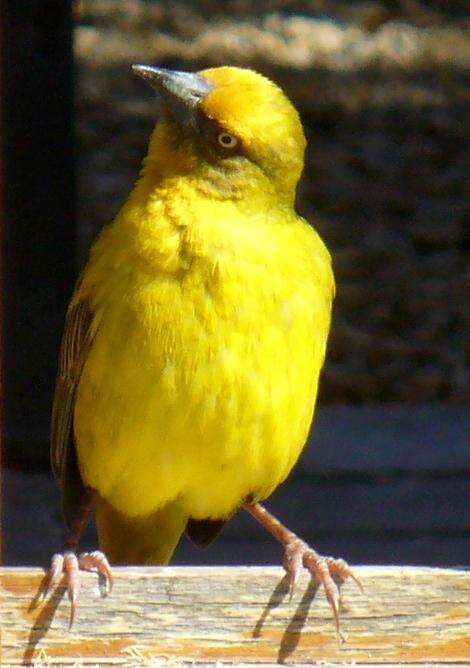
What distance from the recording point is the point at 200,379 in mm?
4359

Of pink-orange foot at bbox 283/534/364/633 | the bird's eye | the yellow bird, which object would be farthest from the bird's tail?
the bird's eye

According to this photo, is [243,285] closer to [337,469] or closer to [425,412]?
[337,469]

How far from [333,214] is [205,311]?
751cm

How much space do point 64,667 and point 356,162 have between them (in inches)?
357

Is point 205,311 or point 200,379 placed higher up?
point 205,311

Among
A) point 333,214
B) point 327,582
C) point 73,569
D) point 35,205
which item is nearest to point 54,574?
point 73,569

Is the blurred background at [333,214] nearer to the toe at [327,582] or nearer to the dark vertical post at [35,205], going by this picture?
the dark vertical post at [35,205]

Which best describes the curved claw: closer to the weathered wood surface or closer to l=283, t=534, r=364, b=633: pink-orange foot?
the weathered wood surface

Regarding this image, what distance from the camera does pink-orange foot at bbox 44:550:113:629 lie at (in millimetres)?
3725

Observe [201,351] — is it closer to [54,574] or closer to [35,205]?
[54,574]

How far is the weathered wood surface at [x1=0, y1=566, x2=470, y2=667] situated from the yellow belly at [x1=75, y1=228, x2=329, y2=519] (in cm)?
68

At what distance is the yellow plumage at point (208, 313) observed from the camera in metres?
→ 4.35

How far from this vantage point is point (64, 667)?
3688 millimetres

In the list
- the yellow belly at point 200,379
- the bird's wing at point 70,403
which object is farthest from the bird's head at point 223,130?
the bird's wing at point 70,403
